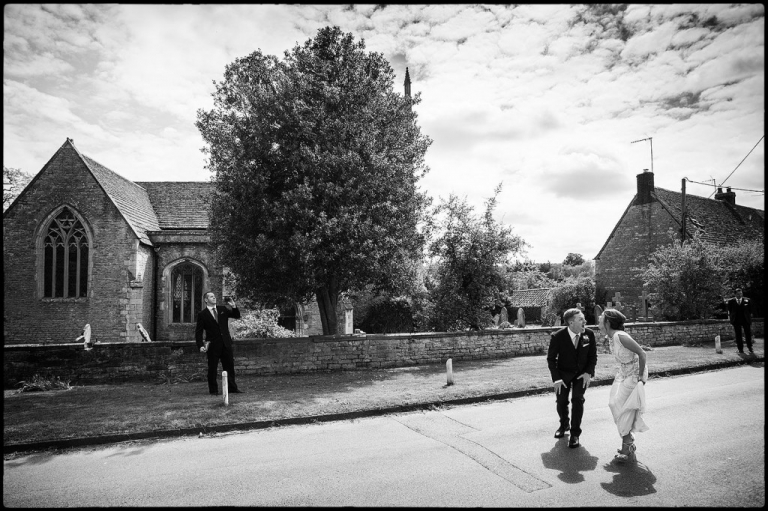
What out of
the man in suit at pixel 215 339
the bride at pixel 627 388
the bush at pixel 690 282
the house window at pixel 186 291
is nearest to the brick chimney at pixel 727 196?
the bush at pixel 690 282

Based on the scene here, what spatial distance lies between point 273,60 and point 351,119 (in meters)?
3.49

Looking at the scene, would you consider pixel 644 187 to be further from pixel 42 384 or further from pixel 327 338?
pixel 42 384

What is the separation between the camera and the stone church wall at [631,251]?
3002 centimetres

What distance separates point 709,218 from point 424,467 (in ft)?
118

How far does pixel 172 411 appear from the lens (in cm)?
824

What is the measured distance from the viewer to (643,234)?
30984 mm

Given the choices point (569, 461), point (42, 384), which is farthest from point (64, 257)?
point (569, 461)

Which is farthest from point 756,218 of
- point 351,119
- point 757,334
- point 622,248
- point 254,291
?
point 254,291

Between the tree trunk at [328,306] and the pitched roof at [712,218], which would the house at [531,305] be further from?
the tree trunk at [328,306]

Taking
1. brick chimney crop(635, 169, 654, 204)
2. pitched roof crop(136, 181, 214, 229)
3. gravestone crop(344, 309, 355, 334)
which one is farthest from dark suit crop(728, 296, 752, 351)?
pitched roof crop(136, 181, 214, 229)

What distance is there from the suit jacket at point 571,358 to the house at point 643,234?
2627 cm

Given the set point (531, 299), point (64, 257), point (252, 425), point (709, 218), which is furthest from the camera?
point (531, 299)

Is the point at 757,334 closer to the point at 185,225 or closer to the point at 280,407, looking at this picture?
the point at 280,407

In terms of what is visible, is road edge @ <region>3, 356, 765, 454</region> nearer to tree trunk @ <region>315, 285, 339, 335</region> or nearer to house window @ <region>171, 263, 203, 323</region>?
tree trunk @ <region>315, 285, 339, 335</region>
